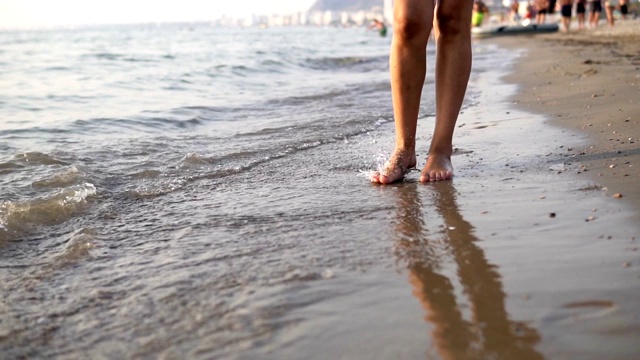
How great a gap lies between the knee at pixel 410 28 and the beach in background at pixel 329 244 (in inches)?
21.7

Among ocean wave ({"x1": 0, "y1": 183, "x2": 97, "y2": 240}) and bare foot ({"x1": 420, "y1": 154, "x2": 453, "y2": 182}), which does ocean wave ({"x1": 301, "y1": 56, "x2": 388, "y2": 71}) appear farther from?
ocean wave ({"x1": 0, "y1": 183, "x2": 97, "y2": 240})

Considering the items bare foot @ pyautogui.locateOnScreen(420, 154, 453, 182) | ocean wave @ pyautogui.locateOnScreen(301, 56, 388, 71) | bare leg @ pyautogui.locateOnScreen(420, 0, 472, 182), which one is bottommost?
ocean wave @ pyautogui.locateOnScreen(301, 56, 388, 71)

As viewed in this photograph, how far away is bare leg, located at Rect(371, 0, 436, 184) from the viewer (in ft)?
8.84

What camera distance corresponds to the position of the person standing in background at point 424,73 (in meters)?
2.74

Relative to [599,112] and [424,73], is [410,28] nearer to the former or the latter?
[424,73]

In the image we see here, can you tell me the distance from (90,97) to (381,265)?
21.7 ft

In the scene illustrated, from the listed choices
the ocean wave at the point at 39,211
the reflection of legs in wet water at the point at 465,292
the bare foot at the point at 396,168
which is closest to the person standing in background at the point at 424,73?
the bare foot at the point at 396,168

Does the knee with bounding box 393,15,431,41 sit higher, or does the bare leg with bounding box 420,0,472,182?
the knee with bounding box 393,15,431,41

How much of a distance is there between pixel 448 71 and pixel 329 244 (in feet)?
4.02

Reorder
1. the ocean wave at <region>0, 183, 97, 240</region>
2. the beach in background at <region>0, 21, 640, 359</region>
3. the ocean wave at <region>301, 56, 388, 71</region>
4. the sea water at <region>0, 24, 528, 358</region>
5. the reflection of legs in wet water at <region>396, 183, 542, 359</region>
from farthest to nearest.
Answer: the ocean wave at <region>301, 56, 388, 71</region> → the ocean wave at <region>0, 183, 97, 240</region> → the sea water at <region>0, 24, 528, 358</region> → the beach in background at <region>0, 21, 640, 359</region> → the reflection of legs in wet water at <region>396, 183, 542, 359</region>

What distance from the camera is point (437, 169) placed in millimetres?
2775

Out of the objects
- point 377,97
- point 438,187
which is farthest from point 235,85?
point 438,187

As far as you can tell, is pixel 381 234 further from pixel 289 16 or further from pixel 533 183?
pixel 289 16

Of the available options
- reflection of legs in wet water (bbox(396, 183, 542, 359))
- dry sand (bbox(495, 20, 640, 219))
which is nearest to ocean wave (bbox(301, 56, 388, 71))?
dry sand (bbox(495, 20, 640, 219))
